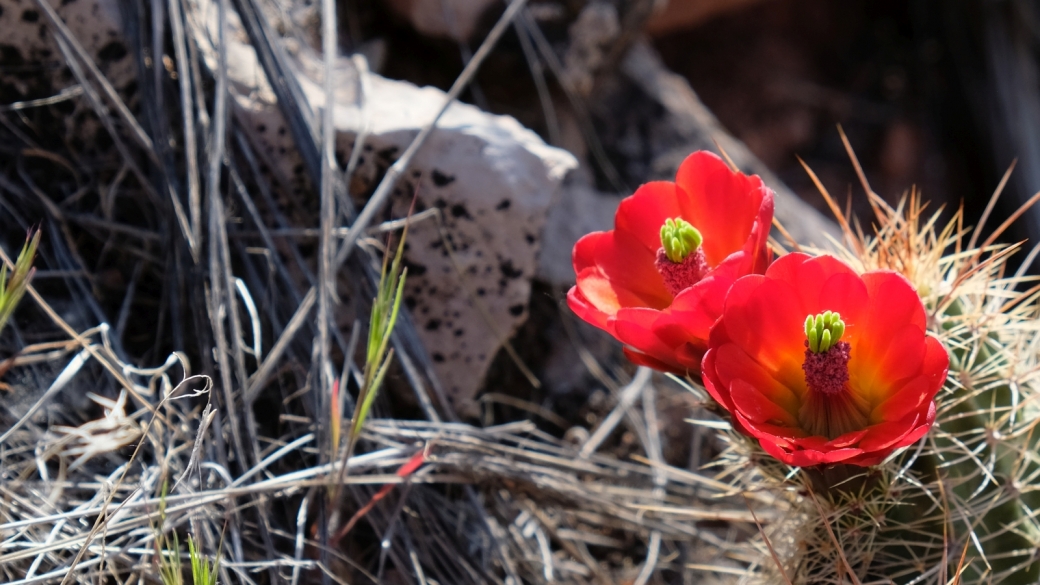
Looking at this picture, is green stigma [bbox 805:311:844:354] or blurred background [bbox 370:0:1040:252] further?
blurred background [bbox 370:0:1040:252]

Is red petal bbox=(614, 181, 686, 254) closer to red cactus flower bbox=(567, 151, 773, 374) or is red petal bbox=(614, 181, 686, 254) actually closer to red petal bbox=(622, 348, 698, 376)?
red cactus flower bbox=(567, 151, 773, 374)

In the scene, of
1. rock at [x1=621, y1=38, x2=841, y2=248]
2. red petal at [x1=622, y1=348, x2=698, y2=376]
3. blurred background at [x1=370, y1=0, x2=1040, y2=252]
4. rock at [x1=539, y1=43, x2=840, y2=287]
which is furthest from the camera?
blurred background at [x1=370, y1=0, x2=1040, y2=252]

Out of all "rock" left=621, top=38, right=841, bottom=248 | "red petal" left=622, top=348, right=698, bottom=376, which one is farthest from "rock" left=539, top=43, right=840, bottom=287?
"red petal" left=622, top=348, right=698, bottom=376

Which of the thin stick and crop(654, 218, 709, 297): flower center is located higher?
crop(654, 218, 709, 297): flower center

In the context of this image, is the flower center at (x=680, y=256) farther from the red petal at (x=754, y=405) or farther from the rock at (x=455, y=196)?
the rock at (x=455, y=196)

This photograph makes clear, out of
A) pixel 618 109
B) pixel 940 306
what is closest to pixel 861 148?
pixel 618 109

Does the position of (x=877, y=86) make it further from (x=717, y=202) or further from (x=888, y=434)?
(x=888, y=434)

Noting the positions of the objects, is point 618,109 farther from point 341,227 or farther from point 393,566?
point 393,566

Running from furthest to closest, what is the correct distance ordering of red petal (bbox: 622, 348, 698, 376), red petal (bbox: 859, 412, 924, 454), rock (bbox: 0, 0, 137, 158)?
rock (bbox: 0, 0, 137, 158)
red petal (bbox: 622, 348, 698, 376)
red petal (bbox: 859, 412, 924, 454)
